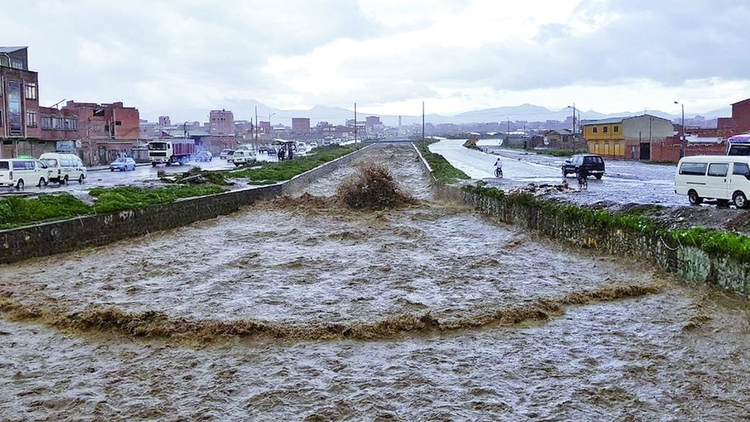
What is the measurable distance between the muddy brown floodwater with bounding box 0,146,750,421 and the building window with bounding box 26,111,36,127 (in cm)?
4531

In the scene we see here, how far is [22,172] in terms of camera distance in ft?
104

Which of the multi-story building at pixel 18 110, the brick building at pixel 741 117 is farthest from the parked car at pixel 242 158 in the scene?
the brick building at pixel 741 117

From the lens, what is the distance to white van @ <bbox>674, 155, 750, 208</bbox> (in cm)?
2036

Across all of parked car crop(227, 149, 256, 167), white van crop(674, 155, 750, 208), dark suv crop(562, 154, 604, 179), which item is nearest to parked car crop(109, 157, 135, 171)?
parked car crop(227, 149, 256, 167)

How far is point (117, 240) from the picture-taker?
21953mm

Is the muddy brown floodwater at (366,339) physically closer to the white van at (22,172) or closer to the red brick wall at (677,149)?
the white van at (22,172)

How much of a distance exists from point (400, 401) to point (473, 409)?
89cm

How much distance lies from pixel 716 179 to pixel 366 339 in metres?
14.9

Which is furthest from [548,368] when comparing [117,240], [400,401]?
[117,240]

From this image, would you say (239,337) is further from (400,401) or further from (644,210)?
(644,210)

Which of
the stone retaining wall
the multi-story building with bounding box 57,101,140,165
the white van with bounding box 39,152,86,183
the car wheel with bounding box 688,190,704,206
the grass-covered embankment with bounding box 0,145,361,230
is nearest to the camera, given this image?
the stone retaining wall

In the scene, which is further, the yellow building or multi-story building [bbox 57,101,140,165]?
the yellow building

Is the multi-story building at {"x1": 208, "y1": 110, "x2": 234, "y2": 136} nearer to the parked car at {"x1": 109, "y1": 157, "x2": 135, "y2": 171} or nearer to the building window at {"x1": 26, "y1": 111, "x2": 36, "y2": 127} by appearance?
the building window at {"x1": 26, "y1": 111, "x2": 36, "y2": 127}

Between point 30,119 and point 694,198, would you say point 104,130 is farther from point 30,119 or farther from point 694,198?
point 694,198
